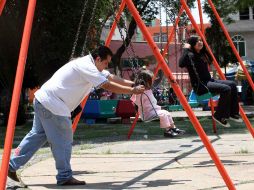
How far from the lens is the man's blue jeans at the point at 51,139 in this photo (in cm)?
620

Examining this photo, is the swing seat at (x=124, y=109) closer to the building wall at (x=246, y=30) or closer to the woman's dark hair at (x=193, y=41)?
the woman's dark hair at (x=193, y=41)

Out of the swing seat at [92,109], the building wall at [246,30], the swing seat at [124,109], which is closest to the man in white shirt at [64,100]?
the swing seat at [124,109]

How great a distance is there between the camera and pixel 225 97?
8359 millimetres

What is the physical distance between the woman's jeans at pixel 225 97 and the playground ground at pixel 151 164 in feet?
2.25

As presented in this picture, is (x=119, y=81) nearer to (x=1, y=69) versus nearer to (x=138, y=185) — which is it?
(x=138, y=185)

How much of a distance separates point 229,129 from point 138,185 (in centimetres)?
777

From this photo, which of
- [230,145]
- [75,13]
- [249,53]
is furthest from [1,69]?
[249,53]

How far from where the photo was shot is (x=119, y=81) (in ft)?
21.3

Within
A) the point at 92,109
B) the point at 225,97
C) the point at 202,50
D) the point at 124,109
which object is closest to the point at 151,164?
the point at 225,97

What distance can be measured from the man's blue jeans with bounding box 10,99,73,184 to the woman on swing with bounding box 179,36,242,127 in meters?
2.99

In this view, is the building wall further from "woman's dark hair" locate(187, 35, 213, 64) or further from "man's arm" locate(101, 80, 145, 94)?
"man's arm" locate(101, 80, 145, 94)

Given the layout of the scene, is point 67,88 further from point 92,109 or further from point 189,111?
point 92,109

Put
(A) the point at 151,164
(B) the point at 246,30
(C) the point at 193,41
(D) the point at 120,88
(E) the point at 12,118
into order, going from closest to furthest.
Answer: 1. (E) the point at 12,118
2. (D) the point at 120,88
3. (A) the point at 151,164
4. (C) the point at 193,41
5. (B) the point at 246,30

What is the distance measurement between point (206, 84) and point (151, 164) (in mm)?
1663
